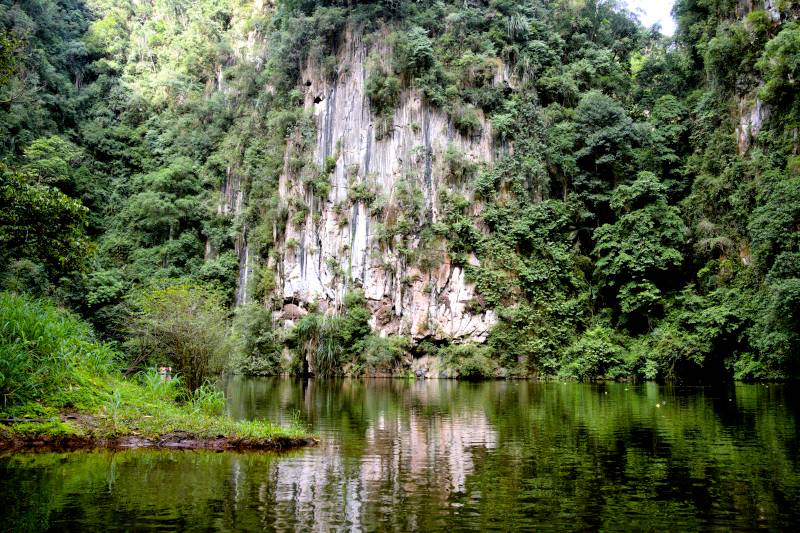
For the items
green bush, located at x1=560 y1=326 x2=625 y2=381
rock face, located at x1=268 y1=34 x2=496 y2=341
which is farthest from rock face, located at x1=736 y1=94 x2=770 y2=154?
rock face, located at x1=268 y1=34 x2=496 y2=341

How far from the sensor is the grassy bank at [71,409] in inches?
446

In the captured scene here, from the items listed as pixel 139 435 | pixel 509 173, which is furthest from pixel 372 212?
pixel 139 435

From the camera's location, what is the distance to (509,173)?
46.2 meters

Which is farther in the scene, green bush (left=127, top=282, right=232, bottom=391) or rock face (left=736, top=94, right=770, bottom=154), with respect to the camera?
rock face (left=736, top=94, right=770, bottom=154)

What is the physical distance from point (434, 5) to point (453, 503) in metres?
49.7

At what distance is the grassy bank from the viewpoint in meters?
11.3

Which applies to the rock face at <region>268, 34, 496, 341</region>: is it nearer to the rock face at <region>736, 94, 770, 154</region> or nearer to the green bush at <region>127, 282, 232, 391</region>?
the rock face at <region>736, 94, 770, 154</region>

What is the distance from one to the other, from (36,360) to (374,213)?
113ft

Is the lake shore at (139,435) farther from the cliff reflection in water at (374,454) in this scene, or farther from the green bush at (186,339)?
the green bush at (186,339)

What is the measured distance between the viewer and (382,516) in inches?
289

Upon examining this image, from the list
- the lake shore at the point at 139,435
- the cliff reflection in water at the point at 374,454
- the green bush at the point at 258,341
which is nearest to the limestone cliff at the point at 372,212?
the green bush at the point at 258,341

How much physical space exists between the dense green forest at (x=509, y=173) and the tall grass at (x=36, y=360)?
52.6ft

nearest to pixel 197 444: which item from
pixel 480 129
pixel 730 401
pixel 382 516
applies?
pixel 382 516

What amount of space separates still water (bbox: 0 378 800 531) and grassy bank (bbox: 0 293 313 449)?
0.69m
